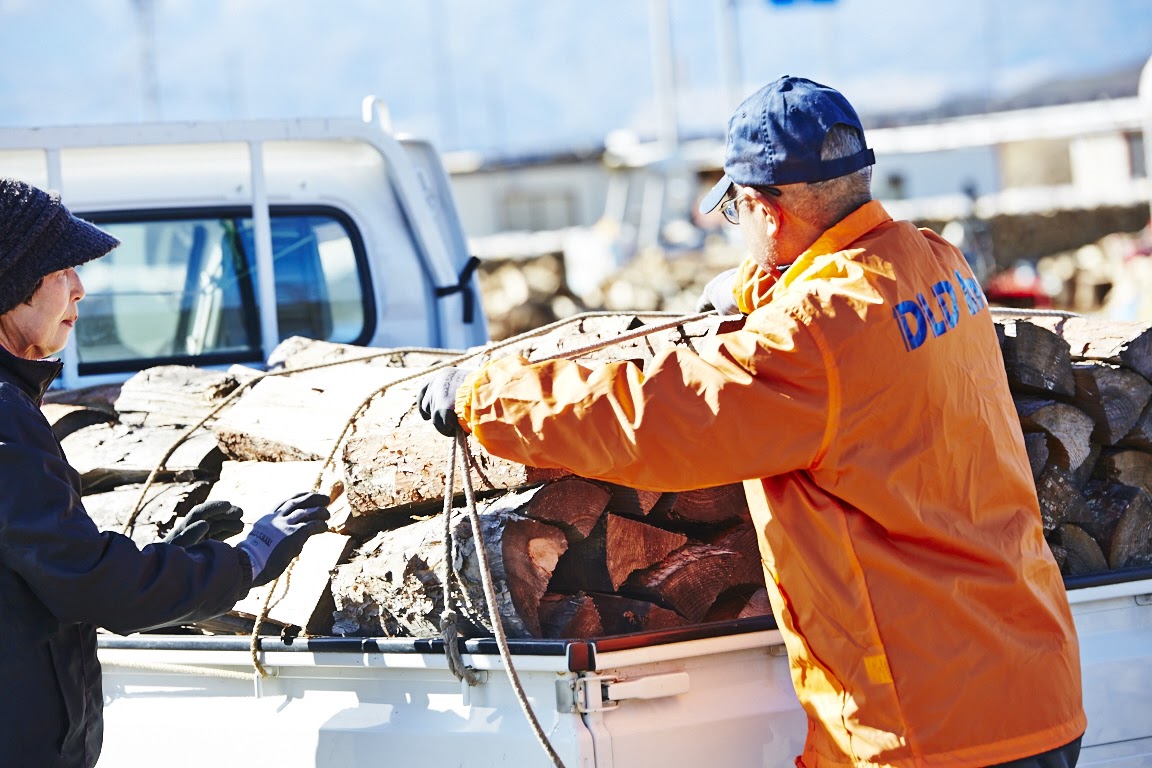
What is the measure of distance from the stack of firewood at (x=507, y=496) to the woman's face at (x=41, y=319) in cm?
75

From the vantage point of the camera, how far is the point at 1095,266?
1023 inches

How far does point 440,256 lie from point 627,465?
317cm

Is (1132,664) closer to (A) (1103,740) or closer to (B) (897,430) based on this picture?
(A) (1103,740)

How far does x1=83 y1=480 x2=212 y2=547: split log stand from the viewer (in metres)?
3.62

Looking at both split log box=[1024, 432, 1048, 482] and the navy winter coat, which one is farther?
split log box=[1024, 432, 1048, 482]

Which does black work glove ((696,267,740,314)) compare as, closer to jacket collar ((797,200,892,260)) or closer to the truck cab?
jacket collar ((797,200,892,260))

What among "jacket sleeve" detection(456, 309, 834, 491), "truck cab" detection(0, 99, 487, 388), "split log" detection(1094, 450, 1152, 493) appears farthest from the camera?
"truck cab" detection(0, 99, 487, 388)

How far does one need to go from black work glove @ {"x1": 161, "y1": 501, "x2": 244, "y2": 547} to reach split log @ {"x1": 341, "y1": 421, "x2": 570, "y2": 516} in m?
0.28

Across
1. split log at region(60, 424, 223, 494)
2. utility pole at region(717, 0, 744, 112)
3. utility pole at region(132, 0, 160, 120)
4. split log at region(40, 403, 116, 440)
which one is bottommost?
split log at region(60, 424, 223, 494)

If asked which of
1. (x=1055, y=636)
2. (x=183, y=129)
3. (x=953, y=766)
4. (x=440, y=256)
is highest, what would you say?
(x=183, y=129)

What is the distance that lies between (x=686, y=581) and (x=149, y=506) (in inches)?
61.4

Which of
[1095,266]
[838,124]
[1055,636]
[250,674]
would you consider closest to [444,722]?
[250,674]

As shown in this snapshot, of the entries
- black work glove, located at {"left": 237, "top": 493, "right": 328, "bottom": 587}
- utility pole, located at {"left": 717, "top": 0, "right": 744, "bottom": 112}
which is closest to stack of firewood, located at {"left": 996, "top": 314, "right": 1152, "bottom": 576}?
black work glove, located at {"left": 237, "top": 493, "right": 328, "bottom": 587}

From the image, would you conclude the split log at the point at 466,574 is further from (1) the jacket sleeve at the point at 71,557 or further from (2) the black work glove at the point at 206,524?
(1) the jacket sleeve at the point at 71,557
